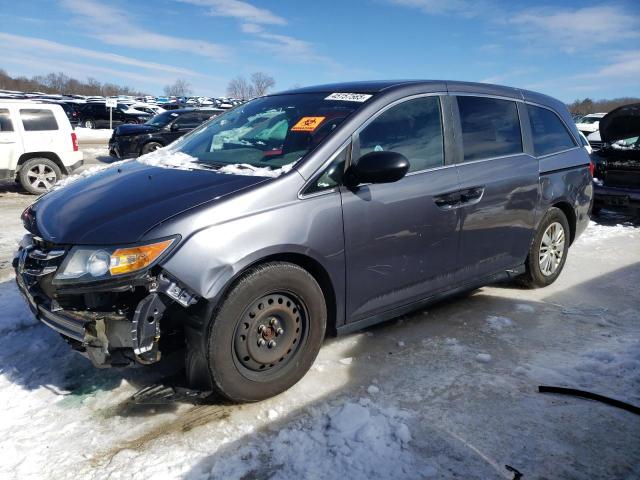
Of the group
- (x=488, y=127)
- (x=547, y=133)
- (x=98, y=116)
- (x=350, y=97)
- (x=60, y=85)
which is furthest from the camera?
(x=60, y=85)

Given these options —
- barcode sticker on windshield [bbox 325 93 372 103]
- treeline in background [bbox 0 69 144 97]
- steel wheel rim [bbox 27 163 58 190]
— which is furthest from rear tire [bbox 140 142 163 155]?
treeline in background [bbox 0 69 144 97]

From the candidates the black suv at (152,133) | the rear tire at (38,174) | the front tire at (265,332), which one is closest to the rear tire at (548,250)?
the front tire at (265,332)

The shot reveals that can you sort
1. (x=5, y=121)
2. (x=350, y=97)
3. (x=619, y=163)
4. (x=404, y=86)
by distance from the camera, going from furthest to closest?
(x=5, y=121)
(x=619, y=163)
(x=404, y=86)
(x=350, y=97)

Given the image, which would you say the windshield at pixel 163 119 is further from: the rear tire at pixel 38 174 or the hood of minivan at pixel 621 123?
the hood of minivan at pixel 621 123

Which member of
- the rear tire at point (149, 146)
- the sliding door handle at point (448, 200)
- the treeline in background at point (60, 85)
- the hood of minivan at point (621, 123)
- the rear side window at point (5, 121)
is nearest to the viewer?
the sliding door handle at point (448, 200)

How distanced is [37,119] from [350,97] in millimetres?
8965

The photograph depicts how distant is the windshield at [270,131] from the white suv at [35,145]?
24.0 ft

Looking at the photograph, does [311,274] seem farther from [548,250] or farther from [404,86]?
[548,250]

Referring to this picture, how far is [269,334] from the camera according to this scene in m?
2.87

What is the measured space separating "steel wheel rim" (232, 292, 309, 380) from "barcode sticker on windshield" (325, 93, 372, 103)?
140 cm

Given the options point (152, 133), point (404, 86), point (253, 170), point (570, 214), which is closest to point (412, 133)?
point (404, 86)

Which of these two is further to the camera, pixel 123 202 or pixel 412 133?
pixel 412 133

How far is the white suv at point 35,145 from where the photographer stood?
32.1ft

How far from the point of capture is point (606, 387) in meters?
3.17
